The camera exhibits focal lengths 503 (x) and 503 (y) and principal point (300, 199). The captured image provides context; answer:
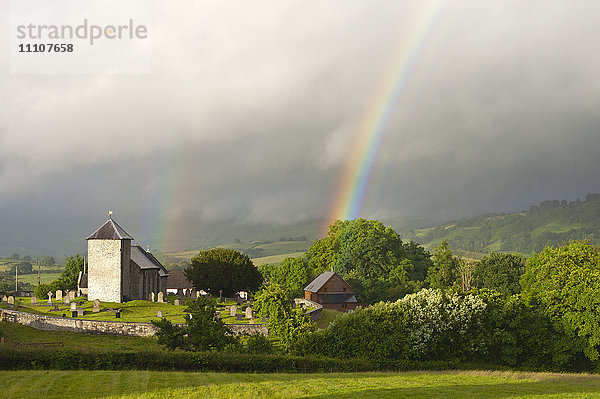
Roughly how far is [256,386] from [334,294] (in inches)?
2279

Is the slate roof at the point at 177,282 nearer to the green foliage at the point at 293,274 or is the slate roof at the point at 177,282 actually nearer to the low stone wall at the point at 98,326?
the green foliage at the point at 293,274

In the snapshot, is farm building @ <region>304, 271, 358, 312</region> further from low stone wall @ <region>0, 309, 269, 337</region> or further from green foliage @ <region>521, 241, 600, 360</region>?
low stone wall @ <region>0, 309, 269, 337</region>

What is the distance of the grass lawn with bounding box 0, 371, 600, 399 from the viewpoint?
2017 centimetres

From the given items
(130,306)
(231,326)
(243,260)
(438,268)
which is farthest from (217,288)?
(438,268)

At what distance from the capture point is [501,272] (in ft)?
258

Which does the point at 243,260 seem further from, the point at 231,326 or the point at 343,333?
the point at 343,333

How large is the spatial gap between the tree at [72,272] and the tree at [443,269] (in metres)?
62.1

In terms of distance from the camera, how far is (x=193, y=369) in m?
28.1

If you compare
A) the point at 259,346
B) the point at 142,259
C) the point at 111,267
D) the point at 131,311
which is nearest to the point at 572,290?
the point at 259,346

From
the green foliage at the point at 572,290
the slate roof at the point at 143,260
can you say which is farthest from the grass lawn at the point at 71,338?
the green foliage at the point at 572,290

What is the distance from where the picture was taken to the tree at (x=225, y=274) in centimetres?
7575

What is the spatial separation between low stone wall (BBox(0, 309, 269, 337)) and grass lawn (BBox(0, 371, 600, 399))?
15.9m

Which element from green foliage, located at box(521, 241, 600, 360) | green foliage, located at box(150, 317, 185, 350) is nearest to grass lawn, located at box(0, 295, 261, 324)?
green foliage, located at box(150, 317, 185, 350)

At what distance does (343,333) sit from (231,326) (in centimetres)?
1033
